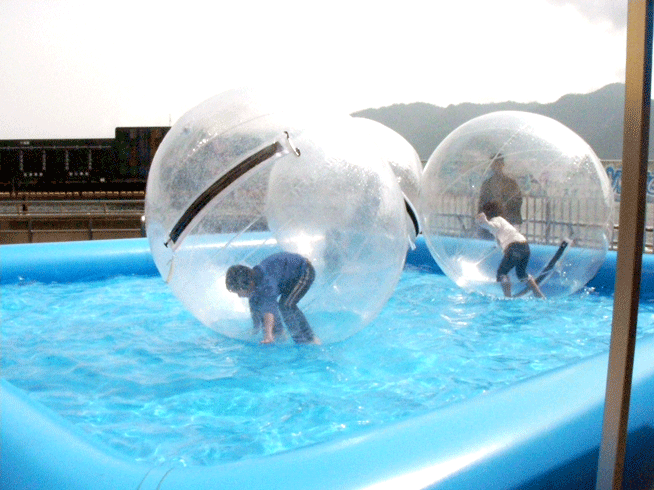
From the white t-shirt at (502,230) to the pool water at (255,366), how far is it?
53 centimetres

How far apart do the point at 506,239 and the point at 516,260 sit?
0.64 feet

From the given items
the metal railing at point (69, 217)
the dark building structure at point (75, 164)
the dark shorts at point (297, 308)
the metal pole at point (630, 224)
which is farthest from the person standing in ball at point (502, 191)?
the dark building structure at point (75, 164)

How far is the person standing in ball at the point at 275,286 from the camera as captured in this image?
342cm

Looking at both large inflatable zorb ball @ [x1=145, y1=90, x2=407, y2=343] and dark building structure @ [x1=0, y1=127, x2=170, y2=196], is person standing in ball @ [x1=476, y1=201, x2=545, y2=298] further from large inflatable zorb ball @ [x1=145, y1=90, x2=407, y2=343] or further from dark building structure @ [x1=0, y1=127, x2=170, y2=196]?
dark building structure @ [x1=0, y1=127, x2=170, y2=196]

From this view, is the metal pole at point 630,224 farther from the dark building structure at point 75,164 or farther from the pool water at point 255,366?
the dark building structure at point 75,164

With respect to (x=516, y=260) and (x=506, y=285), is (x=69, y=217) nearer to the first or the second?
(x=506, y=285)

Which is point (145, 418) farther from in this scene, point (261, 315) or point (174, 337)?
point (174, 337)

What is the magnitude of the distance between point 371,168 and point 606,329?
2.18 meters

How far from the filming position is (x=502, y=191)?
4.95 metres

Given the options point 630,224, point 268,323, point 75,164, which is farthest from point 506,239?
point 75,164

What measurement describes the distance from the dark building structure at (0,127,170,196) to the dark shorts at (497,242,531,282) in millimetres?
13676

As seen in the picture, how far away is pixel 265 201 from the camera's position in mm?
3322

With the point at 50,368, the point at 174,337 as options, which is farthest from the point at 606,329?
the point at 50,368

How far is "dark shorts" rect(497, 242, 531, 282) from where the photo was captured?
5020mm
